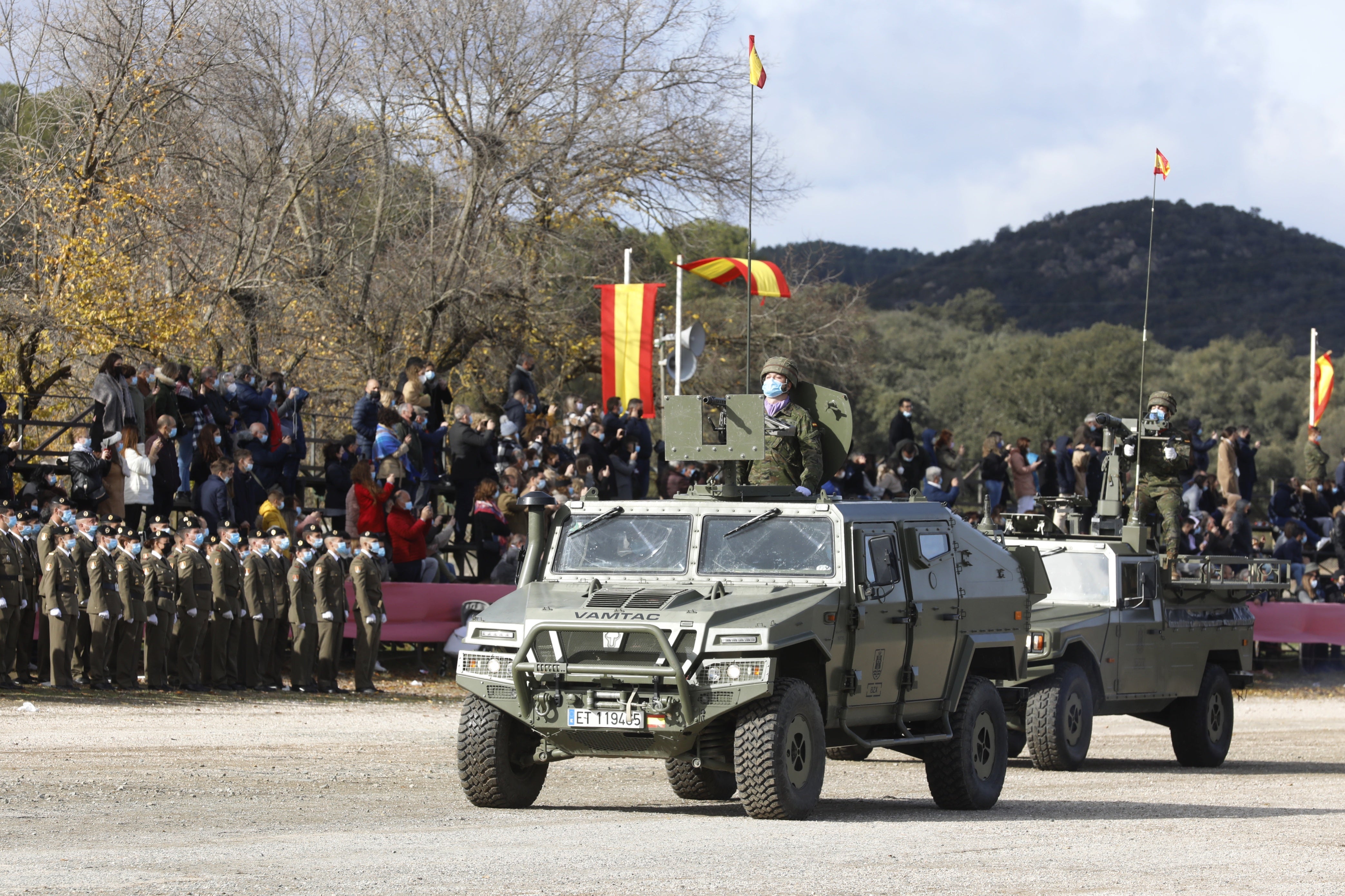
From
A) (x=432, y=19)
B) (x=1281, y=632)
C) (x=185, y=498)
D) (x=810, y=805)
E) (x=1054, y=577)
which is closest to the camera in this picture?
(x=810, y=805)

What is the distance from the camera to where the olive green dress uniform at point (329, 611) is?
1962 cm

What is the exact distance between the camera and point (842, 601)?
11.0 metres

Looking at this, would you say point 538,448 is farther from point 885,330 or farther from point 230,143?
point 885,330

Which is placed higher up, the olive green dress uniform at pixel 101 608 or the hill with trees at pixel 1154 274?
the hill with trees at pixel 1154 274

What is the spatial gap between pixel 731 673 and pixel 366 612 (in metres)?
10.5

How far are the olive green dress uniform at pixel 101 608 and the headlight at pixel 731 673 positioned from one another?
9.38m

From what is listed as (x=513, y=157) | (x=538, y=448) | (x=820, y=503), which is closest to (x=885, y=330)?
(x=513, y=157)

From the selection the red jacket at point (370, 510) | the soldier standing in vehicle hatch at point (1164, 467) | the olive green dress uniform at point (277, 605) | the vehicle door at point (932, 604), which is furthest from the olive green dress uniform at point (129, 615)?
the soldier standing in vehicle hatch at point (1164, 467)

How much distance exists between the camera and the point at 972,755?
1209 centimetres

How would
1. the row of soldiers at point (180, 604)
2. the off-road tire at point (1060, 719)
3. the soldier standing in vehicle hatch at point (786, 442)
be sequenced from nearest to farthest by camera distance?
the soldier standing in vehicle hatch at point (786, 442) → the off-road tire at point (1060, 719) → the row of soldiers at point (180, 604)

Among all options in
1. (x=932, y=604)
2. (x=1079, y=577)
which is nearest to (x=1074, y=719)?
(x=1079, y=577)

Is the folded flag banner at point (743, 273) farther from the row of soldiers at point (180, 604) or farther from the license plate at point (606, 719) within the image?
the license plate at point (606, 719)

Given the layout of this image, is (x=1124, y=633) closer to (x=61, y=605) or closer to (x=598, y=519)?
(x=598, y=519)

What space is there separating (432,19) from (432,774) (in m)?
19.5
